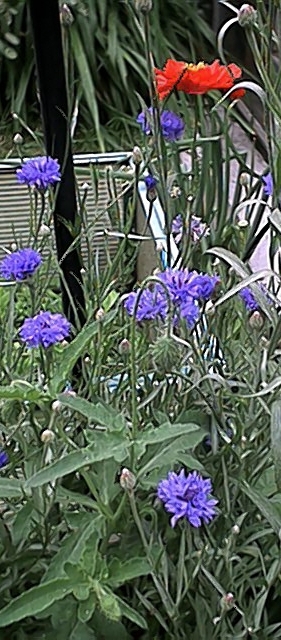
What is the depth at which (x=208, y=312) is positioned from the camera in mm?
783

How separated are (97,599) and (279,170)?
0.31 m

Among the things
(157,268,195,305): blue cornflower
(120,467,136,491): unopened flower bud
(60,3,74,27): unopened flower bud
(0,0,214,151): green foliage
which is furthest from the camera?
(0,0,214,151): green foliage

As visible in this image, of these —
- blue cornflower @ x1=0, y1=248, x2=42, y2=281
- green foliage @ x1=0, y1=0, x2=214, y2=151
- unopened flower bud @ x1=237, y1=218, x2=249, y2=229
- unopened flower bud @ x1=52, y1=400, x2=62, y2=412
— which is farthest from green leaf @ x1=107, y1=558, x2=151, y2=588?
green foliage @ x1=0, y1=0, x2=214, y2=151

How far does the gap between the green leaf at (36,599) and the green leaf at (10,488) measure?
0.25 ft

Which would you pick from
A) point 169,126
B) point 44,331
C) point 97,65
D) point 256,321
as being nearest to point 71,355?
point 44,331

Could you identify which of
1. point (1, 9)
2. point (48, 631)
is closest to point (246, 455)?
point (48, 631)

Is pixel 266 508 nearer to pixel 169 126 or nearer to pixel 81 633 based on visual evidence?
pixel 81 633

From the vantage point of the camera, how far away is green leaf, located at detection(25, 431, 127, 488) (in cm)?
65

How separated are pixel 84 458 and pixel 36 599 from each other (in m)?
0.09

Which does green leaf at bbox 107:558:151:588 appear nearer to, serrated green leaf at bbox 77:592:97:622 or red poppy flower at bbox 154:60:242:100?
serrated green leaf at bbox 77:592:97:622

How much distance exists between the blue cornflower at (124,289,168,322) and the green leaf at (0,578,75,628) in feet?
0.65

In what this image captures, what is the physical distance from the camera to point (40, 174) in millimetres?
846

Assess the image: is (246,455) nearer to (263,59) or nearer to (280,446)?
(280,446)

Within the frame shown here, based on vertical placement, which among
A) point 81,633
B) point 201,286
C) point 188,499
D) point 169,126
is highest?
point 169,126
